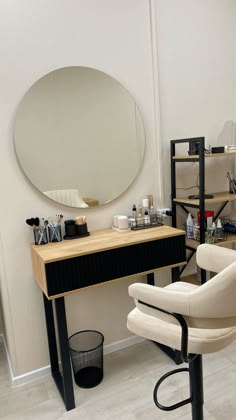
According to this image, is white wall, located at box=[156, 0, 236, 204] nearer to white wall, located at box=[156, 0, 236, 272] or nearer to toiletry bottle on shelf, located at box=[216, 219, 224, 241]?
white wall, located at box=[156, 0, 236, 272]

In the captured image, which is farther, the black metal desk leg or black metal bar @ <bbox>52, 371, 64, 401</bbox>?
black metal bar @ <bbox>52, 371, 64, 401</bbox>

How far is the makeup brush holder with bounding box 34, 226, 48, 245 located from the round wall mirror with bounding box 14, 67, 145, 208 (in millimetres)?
215

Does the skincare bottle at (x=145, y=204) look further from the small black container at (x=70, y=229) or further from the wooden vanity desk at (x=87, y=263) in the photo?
the small black container at (x=70, y=229)

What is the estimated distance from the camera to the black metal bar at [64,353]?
1690 millimetres

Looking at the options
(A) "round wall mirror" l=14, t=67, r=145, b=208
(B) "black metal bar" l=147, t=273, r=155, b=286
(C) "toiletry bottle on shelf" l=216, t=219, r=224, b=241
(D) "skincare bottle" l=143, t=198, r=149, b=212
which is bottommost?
(B) "black metal bar" l=147, t=273, r=155, b=286

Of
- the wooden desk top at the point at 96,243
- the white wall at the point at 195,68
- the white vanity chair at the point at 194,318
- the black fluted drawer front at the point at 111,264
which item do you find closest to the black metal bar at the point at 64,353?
the black fluted drawer front at the point at 111,264

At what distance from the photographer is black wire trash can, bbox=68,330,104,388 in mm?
1965

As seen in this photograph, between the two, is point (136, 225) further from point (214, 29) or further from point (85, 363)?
point (214, 29)

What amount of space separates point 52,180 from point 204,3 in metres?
1.71

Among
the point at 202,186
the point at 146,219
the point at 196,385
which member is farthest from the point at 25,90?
the point at 196,385

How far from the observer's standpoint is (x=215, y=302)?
0.99m

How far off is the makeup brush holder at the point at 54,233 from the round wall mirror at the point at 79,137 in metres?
0.18

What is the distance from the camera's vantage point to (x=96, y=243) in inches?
71.6

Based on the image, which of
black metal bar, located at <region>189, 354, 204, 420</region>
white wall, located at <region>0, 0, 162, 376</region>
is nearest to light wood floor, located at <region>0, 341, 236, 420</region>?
white wall, located at <region>0, 0, 162, 376</region>
